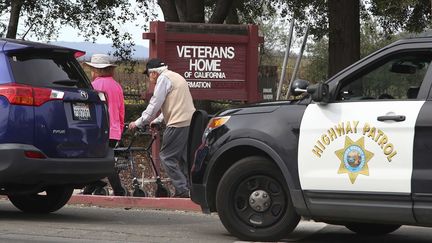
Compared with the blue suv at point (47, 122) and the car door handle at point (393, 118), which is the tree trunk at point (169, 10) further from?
the car door handle at point (393, 118)

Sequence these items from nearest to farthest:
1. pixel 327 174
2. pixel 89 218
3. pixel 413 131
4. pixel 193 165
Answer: pixel 413 131, pixel 327 174, pixel 193 165, pixel 89 218

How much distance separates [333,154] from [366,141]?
1.06 ft

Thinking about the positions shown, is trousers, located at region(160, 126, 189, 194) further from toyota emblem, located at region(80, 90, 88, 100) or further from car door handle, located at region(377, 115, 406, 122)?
car door handle, located at region(377, 115, 406, 122)

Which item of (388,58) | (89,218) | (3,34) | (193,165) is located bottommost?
(89,218)

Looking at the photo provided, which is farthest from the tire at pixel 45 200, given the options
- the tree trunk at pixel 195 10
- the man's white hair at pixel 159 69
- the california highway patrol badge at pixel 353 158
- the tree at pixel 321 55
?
the tree at pixel 321 55

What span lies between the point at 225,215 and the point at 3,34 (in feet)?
57.4

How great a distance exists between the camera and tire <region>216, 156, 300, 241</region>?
266 inches

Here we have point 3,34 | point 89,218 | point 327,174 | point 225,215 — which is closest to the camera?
point 327,174

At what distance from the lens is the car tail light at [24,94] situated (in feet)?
24.5

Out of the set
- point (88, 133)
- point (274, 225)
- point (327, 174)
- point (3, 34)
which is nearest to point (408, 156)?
point (327, 174)

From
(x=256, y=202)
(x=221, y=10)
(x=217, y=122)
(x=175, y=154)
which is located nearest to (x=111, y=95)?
(x=175, y=154)

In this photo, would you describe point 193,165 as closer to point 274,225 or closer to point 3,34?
point 274,225

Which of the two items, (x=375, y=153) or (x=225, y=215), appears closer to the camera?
(x=375, y=153)

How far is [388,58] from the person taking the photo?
21.2ft
